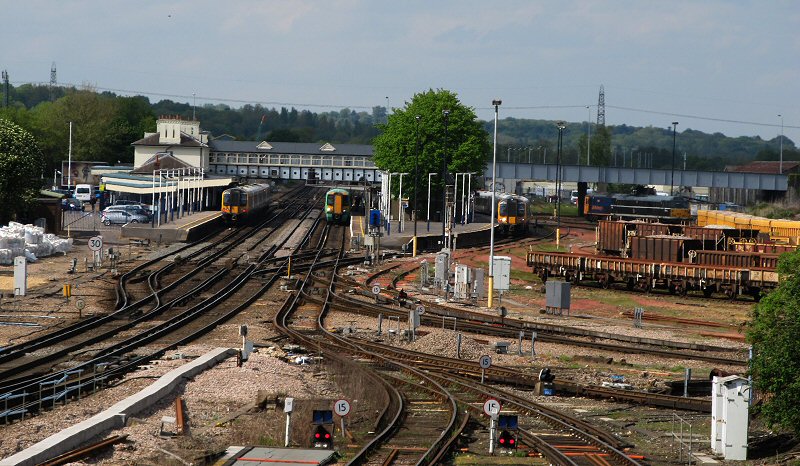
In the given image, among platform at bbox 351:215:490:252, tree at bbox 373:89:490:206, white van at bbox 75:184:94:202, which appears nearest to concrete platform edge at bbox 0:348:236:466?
platform at bbox 351:215:490:252

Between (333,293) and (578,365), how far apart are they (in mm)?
16619

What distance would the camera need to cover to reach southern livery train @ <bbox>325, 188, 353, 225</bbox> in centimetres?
8219

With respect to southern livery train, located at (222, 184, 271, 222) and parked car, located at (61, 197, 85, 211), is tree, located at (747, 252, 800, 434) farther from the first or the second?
parked car, located at (61, 197, 85, 211)

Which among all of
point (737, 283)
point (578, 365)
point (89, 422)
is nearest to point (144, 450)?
point (89, 422)

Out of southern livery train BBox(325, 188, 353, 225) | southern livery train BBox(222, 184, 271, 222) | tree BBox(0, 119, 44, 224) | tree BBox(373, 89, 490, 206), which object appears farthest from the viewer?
tree BBox(373, 89, 490, 206)

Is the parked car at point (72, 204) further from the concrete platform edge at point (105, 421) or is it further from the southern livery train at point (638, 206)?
the concrete platform edge at point (105, 421)

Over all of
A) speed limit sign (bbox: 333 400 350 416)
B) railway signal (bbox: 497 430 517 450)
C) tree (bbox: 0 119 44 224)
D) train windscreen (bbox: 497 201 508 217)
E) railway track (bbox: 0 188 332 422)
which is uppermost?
tree (bbox: 0 119 44 224)

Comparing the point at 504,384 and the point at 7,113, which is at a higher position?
the point at 7,113

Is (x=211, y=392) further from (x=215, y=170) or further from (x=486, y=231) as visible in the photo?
(x=215, y=170)

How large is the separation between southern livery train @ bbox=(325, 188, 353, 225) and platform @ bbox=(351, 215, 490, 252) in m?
1.59

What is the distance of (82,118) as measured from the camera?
134 m

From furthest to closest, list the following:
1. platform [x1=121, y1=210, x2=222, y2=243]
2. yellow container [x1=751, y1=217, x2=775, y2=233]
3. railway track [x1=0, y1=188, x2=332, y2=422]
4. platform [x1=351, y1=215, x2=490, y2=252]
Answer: yellow container [x1=751, y1=217, x2=775, y2=233] → platform [x1=351, y1=215, x2=490, y2=252] → platform [x1=121, y1=210, x2=222, y2=243] → railway track [x1=0, y1=188, x2=332, y2=422]

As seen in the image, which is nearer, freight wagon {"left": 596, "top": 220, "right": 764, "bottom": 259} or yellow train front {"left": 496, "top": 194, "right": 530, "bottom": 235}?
freight wagon {"left": 596, "top": 220, "right": 764, "bottom": 259}

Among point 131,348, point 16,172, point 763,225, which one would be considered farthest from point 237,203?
point 131,348
